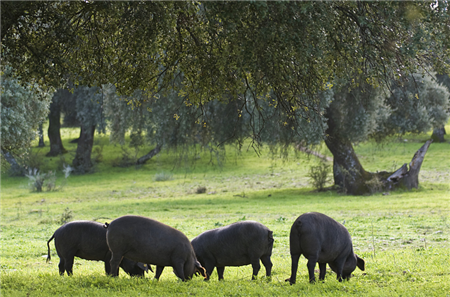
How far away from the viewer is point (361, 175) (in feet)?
94.6

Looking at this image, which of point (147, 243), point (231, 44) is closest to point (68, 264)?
point (147, 243)

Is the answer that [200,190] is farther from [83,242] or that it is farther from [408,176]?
[83,242]

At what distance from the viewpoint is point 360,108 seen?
2692 centimetres

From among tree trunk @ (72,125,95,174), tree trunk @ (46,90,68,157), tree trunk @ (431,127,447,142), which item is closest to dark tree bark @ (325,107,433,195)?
tree trunk @ (72,125,95,174)

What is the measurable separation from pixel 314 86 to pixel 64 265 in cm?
554

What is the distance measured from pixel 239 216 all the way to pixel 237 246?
12.4 m

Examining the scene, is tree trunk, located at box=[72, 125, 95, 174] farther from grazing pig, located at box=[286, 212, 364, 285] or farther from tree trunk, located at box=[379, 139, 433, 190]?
grazing pig, located at box=[286, 212, 364, 285]

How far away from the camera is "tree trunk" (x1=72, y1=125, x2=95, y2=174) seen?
46.5 metres

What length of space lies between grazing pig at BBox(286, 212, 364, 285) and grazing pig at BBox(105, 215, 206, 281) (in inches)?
66.9

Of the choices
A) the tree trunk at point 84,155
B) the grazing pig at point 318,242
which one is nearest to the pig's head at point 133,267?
the grazing pig at point 318,242

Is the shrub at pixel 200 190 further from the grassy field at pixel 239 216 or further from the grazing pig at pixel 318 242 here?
the grazing pig at pixel 318 242

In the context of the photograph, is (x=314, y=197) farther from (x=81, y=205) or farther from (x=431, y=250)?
(x=431, y=250)

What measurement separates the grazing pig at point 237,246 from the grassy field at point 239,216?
0.33m

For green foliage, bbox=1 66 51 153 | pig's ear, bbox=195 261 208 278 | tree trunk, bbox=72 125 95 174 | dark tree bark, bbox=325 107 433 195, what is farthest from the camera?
tree trunk, bbox=72 125 95 174
